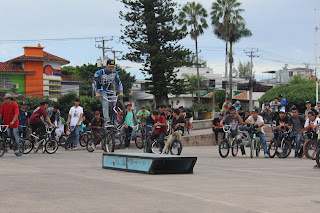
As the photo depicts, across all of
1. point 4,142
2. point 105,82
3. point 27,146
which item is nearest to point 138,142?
point 27,146

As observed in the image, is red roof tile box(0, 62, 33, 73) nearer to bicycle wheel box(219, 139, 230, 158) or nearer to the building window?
the building window

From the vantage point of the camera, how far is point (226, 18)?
70.8 meters

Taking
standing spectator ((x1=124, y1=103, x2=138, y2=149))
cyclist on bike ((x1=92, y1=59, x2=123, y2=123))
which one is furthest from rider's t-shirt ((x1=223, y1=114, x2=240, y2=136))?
standing spectator ((x1=124, y1=103, x2=138, y2=149))

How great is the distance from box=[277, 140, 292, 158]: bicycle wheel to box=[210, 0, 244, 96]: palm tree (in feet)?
179

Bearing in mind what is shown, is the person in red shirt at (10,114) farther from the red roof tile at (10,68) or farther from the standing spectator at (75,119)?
the red roof tile at (10,68)

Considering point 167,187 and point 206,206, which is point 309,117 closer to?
point 167,187

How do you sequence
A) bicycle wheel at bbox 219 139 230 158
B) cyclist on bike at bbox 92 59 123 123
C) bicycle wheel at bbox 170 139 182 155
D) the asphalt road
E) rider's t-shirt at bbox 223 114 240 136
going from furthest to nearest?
rider's t-shirt at bbox 223 114 240 136
bicycle wheel at bbox 219 139 230 158
bicycle wheel at bbox 170 139 182 155
cyclist on bike at bbox 92 59 123 123
the asphalt road

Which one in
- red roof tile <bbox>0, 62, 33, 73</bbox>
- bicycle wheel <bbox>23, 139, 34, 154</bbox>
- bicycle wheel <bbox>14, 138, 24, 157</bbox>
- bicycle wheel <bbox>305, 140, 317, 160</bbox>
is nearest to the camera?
bicycle wheel <bbox>14, 138, 24, 157</bbox>

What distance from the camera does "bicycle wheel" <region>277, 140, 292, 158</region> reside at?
17047 millimetres

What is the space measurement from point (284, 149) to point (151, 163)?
8.66m

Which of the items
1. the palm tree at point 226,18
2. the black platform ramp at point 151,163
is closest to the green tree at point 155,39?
the palm tree at point 226,18

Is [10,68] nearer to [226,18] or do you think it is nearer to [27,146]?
[226,18]

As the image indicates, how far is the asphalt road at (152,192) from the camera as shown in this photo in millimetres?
5961

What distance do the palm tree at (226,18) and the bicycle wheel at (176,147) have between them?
56330mm
